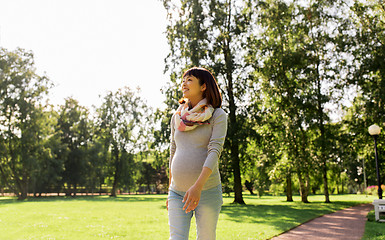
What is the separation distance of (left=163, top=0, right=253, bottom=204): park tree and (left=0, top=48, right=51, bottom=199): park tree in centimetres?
2168

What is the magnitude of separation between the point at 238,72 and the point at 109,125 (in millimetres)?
30534

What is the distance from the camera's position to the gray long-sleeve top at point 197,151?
2844mm

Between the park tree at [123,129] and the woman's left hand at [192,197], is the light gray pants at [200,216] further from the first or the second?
the park tree at [123,129]

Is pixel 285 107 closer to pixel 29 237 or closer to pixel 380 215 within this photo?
pixel 380 215

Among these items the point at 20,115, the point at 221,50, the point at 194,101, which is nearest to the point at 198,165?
the point at 194,101

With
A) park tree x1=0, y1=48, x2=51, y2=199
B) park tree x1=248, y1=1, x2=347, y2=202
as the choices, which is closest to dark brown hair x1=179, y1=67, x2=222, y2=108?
park tree x1=248, y1=1, x2=347, y2=202

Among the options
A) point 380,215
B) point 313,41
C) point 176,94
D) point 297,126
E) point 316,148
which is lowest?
point 380,215

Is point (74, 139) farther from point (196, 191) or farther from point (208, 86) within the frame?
point (196, 191)

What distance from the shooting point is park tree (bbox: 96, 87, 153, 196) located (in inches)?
1965

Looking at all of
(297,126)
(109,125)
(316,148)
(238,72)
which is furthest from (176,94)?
Answer: (109,125)

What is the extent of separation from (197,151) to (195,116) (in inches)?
11.7

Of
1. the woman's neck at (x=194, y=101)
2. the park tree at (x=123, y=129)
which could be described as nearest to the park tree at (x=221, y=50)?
the woman's neck at (x=194, y=101)

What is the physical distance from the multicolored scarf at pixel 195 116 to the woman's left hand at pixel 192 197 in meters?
0.53

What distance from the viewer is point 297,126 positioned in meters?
23.8
